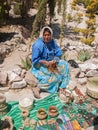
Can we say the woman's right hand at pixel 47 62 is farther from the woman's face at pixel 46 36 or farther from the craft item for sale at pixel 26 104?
the craft item for sale at pixel 26 104

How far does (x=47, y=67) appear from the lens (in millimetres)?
5273

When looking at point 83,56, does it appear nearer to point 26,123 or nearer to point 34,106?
point 34,106

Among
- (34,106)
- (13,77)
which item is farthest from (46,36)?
(34,106)

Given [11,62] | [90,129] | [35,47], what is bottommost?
[90,129]

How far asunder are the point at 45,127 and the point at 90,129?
719 millimetres

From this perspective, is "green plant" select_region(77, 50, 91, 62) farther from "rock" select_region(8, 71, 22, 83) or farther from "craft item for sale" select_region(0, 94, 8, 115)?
"craft item for sale" select_region(0, 94, 8, 115)

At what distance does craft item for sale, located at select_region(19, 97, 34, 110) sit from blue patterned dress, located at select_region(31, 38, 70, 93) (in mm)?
567

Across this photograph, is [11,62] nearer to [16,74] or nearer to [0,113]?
[16,74]

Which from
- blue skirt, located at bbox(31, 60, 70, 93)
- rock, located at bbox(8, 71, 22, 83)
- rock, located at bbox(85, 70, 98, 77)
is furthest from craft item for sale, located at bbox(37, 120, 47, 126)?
rock, located at bbox(85, 70, 98, 77)

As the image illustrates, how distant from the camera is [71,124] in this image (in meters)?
4.38

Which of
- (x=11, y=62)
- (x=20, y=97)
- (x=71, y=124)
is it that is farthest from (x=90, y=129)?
(x=11, y=62)

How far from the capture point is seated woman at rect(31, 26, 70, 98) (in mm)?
5180

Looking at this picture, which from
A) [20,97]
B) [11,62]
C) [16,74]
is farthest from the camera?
[11,62]

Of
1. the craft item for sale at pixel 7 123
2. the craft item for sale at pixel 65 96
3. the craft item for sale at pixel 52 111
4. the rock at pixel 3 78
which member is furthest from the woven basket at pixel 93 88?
the craft item for sale at pixel 7 123
